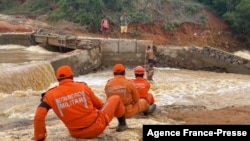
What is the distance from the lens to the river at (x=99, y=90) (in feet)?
25.7

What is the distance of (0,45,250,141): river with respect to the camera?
784cm

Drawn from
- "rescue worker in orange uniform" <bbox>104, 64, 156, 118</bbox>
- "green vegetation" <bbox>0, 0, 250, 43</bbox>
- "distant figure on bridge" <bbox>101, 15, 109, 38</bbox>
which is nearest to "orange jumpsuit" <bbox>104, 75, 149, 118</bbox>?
"rescue worker in orange uniform" <bbox>104, 64, 156, 118</bbox>

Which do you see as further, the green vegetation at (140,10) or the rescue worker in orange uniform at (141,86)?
the green vegetation at (140,10)

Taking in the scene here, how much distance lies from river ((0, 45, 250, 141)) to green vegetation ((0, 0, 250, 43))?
10445 millimetres

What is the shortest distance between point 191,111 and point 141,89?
6.75 ft

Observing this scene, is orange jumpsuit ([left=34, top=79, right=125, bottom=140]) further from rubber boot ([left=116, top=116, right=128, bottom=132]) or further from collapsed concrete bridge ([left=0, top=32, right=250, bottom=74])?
collapsed concrete bridge ([left=0, top=32, right=250, bottom=74])

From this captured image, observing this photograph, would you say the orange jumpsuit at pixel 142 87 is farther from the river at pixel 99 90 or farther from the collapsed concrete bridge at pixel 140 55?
the collapsed concrete bridge at pixel 140 55

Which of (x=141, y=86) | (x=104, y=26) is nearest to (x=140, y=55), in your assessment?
(x=104, y=26)

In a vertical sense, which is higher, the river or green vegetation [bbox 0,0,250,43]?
green vegetation [bbox 0,0,250,43]

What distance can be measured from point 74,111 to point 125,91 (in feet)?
6.01

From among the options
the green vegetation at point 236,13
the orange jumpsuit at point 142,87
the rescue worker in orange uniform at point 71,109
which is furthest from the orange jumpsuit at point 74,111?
the green vegetation at point 236,13

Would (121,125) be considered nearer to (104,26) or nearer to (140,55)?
(140,55)

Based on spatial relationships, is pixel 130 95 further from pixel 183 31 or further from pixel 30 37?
pixel 183 31

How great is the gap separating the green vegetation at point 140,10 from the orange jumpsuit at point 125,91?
2198cm
